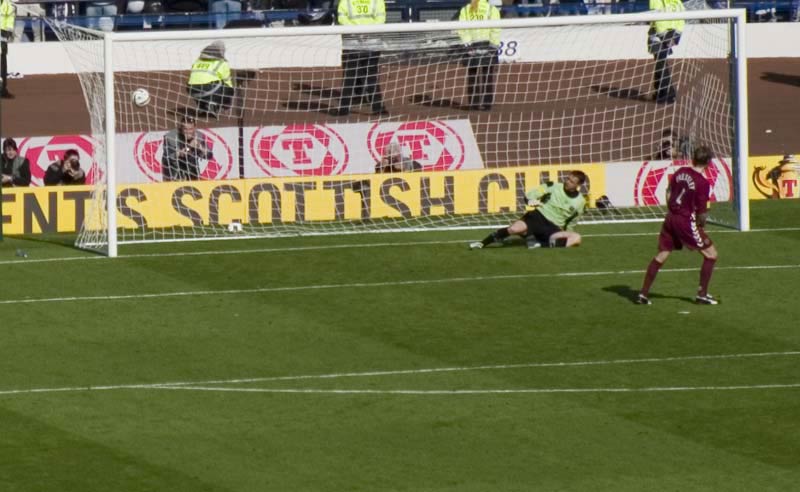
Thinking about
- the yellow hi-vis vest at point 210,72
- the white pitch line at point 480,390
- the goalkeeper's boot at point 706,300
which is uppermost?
the yellow hi-vis vest at point 210,72

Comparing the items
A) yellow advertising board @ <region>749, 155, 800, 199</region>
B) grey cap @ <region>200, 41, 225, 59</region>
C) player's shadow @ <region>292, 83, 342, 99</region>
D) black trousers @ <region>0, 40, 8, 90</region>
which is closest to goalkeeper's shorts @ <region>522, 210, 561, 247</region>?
yellow advertising board @ <region>749, 155, 800, 199</region>

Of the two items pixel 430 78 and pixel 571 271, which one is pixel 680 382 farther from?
pixel 430 78

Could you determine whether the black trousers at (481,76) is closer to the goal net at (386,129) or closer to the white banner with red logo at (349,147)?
the goal net at (386,129)

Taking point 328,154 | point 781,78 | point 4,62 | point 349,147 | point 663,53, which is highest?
point 4,62

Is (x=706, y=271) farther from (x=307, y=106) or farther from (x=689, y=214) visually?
(x=307, y=106)

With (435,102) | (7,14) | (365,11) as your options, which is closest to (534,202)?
(435,102)

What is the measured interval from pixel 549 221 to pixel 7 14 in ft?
44.5

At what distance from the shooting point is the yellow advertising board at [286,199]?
77.6 ft

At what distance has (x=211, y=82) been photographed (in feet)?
88.3

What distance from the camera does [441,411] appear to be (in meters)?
14.3

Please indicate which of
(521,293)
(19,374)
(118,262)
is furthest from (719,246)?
(19,374)

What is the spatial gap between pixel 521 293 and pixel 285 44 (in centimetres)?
1148

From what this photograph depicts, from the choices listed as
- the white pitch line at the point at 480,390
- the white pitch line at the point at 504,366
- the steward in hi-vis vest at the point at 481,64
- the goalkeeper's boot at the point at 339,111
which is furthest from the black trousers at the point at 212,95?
the white pitch line at the point at 480,390

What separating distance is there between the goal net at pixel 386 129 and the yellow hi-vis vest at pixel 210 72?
0.50 meters
